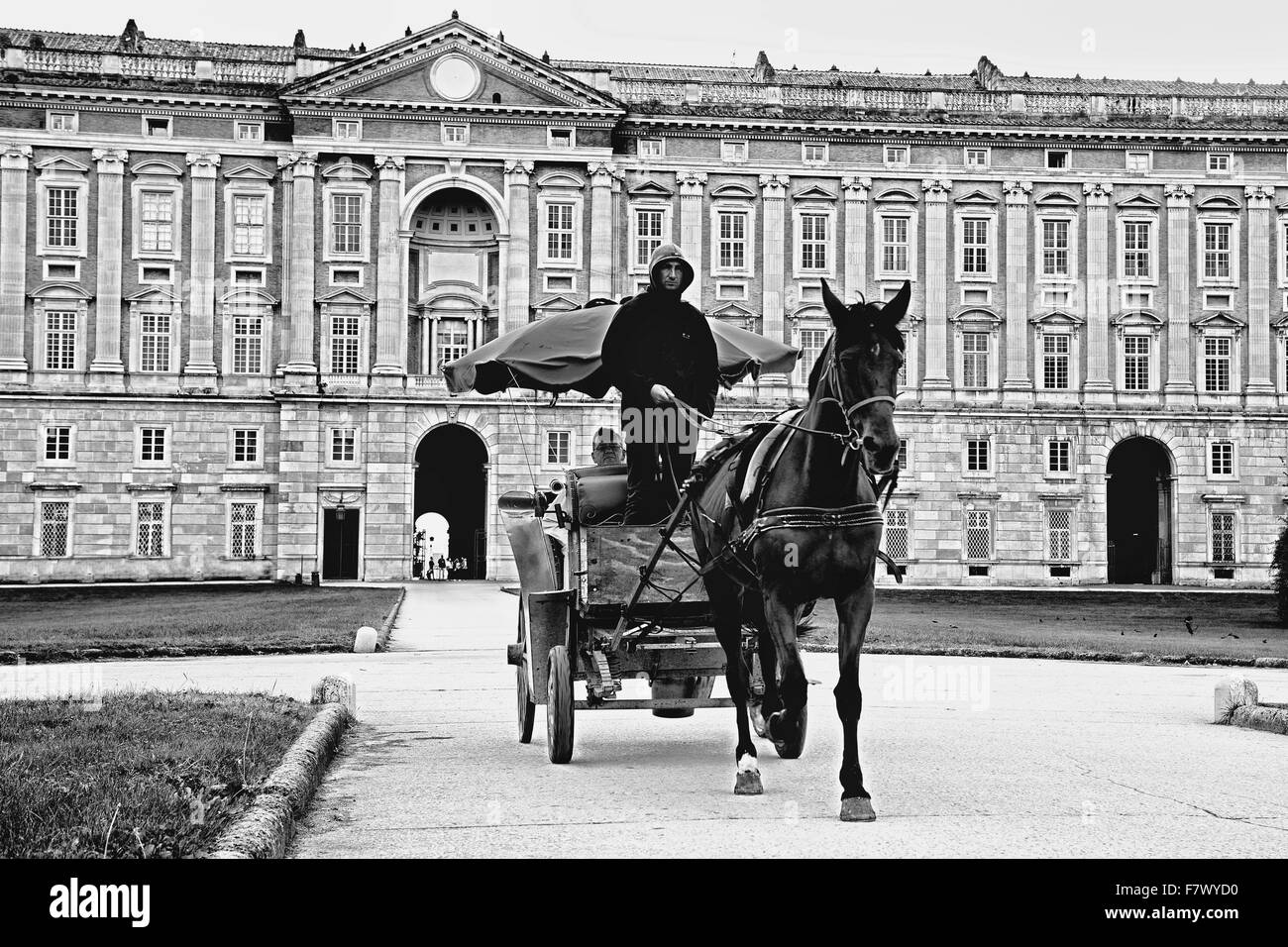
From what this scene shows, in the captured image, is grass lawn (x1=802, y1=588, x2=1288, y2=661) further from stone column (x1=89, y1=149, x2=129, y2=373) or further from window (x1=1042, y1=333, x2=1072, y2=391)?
stone column (x1=89, y1=149, x2=129, y2=373)

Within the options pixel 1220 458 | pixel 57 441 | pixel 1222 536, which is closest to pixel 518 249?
pixel 57 441

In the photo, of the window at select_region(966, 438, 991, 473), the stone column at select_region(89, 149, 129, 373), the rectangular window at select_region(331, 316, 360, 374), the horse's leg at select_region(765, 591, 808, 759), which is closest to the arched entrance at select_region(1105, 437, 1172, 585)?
the window at select_region(966, 438, 991, 473)

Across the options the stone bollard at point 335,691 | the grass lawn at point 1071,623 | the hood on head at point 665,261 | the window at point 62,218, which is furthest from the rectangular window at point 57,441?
the hood on head at point 665,261

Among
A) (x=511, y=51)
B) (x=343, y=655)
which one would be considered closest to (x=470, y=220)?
(x=511, y=51)

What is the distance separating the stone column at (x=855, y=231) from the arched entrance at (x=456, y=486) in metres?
16.5

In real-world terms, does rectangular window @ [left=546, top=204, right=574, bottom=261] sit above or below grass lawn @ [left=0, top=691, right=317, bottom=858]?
above

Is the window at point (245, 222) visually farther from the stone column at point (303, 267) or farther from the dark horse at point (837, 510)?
the dark horse at point (837, 510)

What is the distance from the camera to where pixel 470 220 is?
56031 millimetres

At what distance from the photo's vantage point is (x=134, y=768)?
8633 mm

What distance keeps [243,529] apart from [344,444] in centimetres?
498

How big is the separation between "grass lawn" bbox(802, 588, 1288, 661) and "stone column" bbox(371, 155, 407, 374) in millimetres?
20328

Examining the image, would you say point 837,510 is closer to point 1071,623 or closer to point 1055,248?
point 1071,623

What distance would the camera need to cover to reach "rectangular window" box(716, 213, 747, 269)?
5691 centimetres

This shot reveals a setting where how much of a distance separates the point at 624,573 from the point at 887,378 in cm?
343
